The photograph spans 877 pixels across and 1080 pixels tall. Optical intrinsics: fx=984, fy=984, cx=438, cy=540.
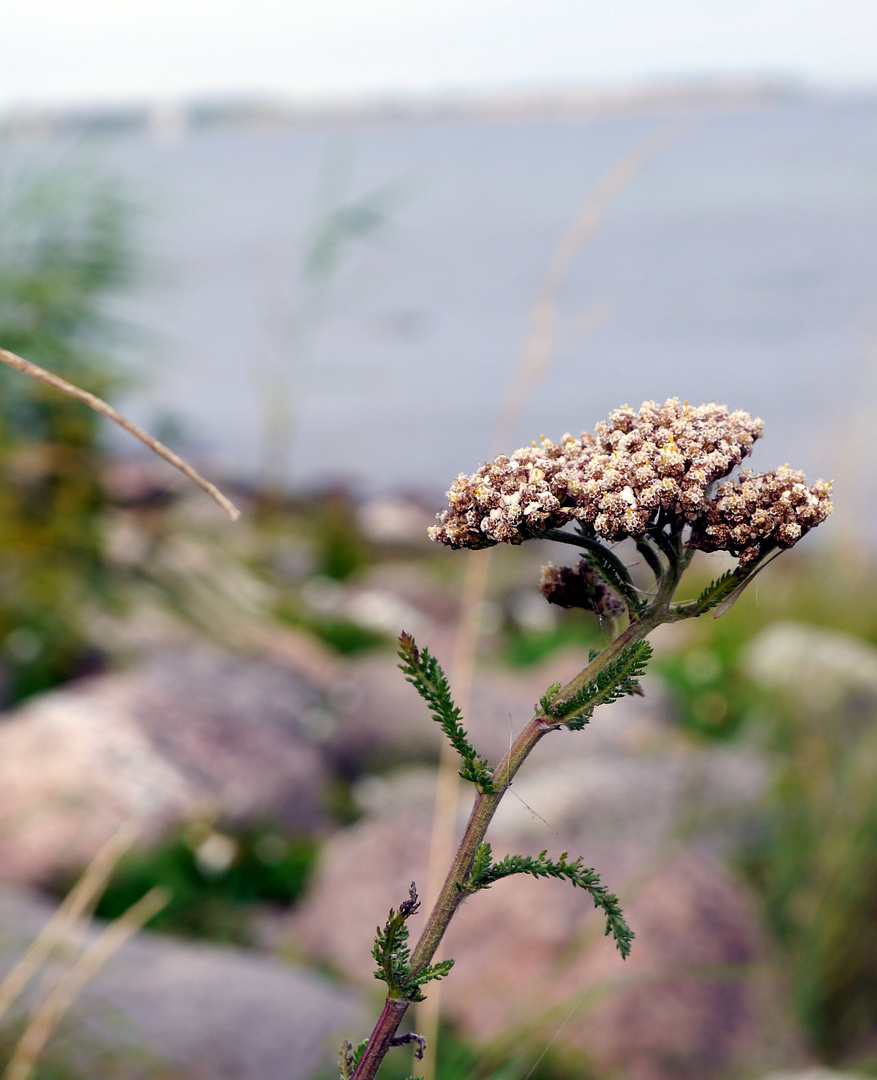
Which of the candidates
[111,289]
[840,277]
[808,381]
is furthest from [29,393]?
[840,277]

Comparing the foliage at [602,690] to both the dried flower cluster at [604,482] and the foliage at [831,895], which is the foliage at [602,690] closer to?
the dried flower cluster at [604,482]

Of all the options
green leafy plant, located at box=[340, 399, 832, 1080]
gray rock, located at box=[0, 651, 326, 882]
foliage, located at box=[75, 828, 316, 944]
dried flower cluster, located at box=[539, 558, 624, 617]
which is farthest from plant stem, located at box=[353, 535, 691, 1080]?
foliage, located at box=[75, 828, 316, 944]

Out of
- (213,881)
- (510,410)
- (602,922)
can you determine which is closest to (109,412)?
(510,410)

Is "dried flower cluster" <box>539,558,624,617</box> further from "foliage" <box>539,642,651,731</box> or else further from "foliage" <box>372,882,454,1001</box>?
"foliage" <box>372,882,454,1001</box>

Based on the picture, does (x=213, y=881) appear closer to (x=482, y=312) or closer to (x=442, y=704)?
(x=442, y=704)

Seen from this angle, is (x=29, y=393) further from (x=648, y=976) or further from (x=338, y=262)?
(x=648, y=976)

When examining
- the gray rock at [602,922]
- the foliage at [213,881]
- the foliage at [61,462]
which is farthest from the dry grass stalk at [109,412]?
the foliage at [61,462]
